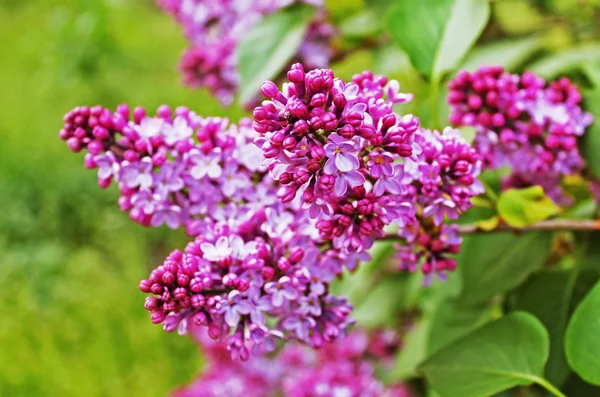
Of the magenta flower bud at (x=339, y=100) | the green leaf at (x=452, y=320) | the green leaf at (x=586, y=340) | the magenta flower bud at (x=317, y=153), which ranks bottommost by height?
the green leaf at (x=586, y=340)

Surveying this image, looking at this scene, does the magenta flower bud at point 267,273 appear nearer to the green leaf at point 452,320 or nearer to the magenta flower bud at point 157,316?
the magenta flower bud at point 157,316

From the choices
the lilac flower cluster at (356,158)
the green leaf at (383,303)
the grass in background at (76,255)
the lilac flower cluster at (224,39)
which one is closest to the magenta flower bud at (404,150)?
the lilac flower cluster at (356,158)

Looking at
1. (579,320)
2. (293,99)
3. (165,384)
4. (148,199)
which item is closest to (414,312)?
(165,384)

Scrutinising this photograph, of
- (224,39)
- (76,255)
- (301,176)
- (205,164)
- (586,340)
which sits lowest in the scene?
(586,340)

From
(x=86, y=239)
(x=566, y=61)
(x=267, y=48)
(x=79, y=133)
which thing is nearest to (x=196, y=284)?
(x=79, y=133)

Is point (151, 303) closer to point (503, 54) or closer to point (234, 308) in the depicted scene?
point (234, 308)

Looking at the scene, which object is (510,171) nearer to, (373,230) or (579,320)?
(579,320)

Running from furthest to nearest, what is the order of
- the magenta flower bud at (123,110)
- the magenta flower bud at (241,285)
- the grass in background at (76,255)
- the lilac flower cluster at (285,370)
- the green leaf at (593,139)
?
the grass in background at (76,255) → the lilac flower cluster at (285,370) → the green leaf at (593,139) → the magenta flower bud at (123,110) → the magenta flower bud at (241,285)
